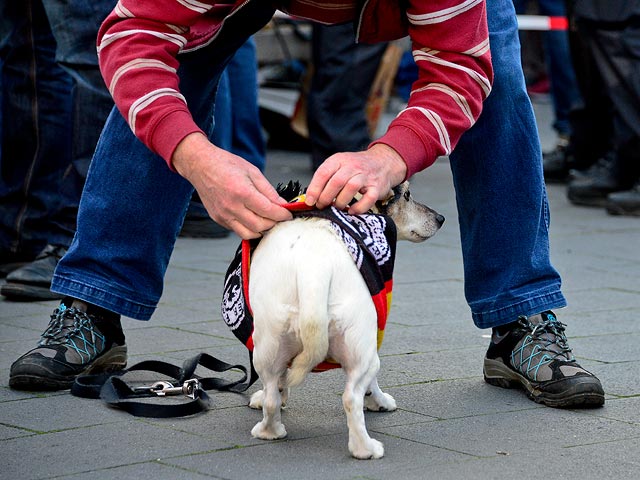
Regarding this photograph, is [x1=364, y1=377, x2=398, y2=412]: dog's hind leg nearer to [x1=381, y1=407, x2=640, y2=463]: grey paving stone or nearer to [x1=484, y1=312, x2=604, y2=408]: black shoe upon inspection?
[x1=381, y1=407, x2=640, y2=463]: grey paving stone

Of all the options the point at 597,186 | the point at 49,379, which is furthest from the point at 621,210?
the point at 49,379

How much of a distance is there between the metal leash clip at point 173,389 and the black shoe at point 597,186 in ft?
12.8

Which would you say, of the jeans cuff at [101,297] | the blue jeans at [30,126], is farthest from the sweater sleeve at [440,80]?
the blue jeans at [30,126]

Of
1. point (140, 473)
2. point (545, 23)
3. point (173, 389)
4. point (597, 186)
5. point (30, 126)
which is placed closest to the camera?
point (140, 473)

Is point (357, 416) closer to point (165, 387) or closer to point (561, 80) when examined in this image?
point (165, 387)

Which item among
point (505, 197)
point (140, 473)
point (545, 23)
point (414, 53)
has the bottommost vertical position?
point (140, 473)

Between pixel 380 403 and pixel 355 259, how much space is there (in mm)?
513

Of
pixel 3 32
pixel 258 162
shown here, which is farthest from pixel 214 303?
pixel 258 162

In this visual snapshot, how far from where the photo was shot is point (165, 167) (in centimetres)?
296

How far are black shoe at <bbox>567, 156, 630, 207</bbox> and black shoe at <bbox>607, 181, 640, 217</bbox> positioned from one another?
6.2 inches

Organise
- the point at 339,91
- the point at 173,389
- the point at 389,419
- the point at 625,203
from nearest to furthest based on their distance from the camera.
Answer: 1. the point at 389,419
2. the point at 173,389
3. the point at 625,203
4. the point at 339,91

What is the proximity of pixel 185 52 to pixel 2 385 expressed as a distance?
97 centimetres

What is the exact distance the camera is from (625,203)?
236 inches

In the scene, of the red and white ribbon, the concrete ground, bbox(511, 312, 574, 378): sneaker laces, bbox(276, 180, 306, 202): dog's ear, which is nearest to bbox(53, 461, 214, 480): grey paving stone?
the concrete ground
